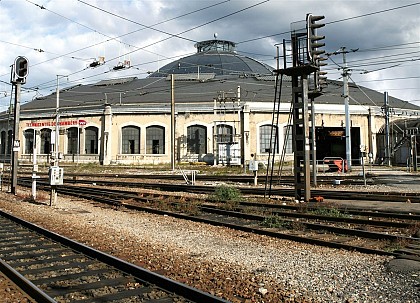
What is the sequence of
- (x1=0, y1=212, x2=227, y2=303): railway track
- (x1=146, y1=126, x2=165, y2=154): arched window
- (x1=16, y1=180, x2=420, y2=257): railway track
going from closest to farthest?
(x1=0, y1=212, x2=227, y2=303): railway track < (x1=16, y1=180, x2=420, y2=257): railway track < (x1=146, y1=126, x2=165, y2=154): arched window

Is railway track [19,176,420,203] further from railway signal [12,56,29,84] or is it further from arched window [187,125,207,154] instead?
arched window [187,125,207,154]

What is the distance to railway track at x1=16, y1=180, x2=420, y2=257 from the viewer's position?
8523 millimetres

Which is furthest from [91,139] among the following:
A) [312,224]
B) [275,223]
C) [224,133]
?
[312,224]

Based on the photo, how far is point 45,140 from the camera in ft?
181

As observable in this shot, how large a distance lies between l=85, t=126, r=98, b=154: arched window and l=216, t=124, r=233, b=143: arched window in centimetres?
1576

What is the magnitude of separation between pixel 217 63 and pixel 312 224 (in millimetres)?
61101

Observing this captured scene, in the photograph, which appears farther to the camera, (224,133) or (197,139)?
(197,139)

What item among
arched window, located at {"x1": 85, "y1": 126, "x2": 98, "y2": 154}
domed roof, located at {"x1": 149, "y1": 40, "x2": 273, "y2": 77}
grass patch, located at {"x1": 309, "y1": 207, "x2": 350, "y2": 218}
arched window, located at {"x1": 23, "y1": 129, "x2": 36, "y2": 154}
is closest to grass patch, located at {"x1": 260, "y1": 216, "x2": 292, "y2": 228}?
grass patch, located at {"x1": 309, "y1": 207, "x2": 350, "y2": 218}

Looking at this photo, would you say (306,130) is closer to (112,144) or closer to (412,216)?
(412,216)

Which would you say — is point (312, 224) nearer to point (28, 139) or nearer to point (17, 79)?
point (17, 79)

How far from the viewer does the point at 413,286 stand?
564cm

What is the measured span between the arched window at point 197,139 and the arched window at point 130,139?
21.5 ft

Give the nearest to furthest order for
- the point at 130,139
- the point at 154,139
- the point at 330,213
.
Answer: the point at 330,213 < the point at 154,139 < the point at 130,139

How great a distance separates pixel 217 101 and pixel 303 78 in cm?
3359
